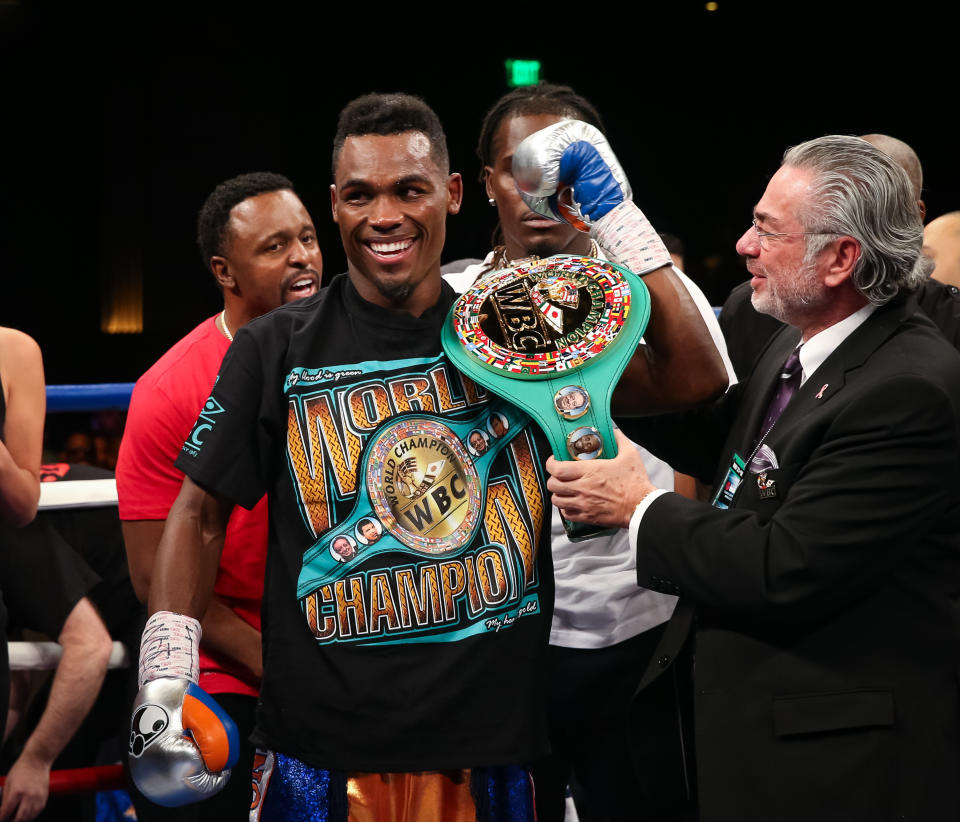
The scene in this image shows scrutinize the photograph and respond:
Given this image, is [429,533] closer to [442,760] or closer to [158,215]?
[442,760]

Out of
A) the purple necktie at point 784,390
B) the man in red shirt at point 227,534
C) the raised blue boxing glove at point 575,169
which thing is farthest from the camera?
the man in red shirt at point 227,534

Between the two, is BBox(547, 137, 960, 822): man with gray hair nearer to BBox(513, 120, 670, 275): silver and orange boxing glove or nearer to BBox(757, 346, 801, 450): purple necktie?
BBox(757, 346, 801, 450): purple necktie

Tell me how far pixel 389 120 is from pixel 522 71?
5.52 m

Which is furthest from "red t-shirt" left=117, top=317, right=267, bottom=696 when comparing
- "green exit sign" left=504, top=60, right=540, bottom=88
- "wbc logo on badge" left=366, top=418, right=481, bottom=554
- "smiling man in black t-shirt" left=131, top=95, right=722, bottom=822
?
"green exit sign" left=504, top=60, right=540, bottom=88

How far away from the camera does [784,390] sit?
1.58m

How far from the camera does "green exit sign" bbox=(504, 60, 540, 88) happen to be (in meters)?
6.76

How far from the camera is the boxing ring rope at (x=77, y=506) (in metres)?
2.04

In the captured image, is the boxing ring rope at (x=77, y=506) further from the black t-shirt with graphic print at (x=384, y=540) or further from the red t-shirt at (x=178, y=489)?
the black t-shirt with graphic print at (x=384, y=540)

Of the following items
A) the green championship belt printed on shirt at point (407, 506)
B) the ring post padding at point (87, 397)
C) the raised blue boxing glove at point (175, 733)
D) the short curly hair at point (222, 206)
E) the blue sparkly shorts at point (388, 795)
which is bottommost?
the blue sparkly shorts at point (388, 795)

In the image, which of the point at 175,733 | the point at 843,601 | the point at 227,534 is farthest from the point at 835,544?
the point at 227,534

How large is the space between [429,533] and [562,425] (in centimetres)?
Answer: 21

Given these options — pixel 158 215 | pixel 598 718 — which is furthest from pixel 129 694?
pixel 158 215

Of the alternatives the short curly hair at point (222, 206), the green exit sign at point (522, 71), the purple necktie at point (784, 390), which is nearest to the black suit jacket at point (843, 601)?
the purple necktie at point (784, 390)

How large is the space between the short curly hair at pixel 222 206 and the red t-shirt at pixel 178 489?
0.45 metres
